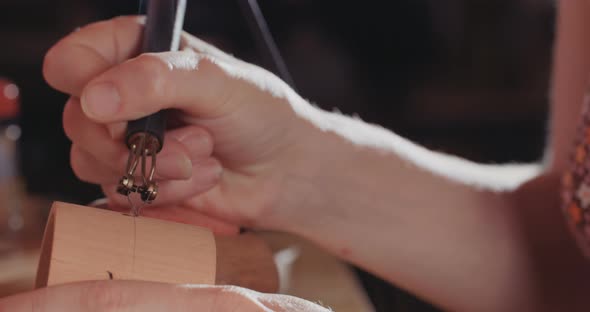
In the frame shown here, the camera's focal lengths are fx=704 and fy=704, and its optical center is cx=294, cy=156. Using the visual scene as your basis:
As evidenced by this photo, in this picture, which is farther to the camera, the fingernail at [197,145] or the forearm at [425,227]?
the forearm at [425,227]

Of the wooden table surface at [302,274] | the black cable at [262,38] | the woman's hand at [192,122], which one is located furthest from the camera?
the wooden table surface at [302,274]

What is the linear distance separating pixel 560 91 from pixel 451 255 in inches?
12.0

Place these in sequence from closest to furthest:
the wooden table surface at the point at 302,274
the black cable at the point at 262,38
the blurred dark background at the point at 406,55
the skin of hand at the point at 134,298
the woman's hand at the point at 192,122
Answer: the skin of hand at the point at 134,298 → the woman's hand at the point at 192,122 → the black cable at the point at 262,38 → the wooden table surface at the point at 302,274 → the blurred dark background at the point at 406,55

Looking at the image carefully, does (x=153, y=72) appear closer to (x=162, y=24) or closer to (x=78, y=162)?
(x=162, y=24)

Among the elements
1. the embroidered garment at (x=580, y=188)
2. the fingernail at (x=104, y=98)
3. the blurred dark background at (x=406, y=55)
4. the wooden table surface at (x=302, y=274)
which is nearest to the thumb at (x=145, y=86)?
the fingernail at (x=104, y=98)

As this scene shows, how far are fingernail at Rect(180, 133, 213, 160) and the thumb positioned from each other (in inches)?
2.3

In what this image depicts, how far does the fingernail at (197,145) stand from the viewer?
61cm

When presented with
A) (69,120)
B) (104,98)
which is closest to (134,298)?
(104,98)

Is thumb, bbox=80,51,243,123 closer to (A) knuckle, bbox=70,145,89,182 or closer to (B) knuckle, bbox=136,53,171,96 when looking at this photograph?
(B) knuckle, bbox=136,53,171,96

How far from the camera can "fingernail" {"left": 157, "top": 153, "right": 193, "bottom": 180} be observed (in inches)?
23.0

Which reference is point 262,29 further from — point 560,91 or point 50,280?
point 560,91

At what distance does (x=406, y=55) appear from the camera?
2654mm

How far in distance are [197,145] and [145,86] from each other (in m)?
0.12

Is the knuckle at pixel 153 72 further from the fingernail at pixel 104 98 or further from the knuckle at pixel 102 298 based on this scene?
the knuckle at pixel 102 298
